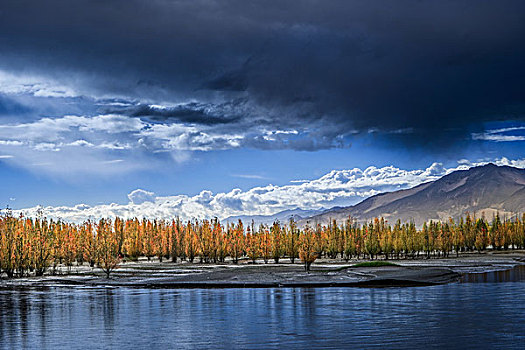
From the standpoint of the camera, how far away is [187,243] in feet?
412

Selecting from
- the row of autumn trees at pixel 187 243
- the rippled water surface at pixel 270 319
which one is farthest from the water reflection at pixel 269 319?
the row of autumn trees at pixel 187 243

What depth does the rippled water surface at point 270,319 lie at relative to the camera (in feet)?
92.1

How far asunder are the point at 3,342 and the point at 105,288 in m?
31.3

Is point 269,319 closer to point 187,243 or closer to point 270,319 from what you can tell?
point 270,319

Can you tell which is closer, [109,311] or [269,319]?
[269,319]

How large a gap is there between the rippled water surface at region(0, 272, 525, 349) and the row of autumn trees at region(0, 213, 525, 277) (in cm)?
2663

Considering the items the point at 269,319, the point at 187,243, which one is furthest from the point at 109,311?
the point at 187,243

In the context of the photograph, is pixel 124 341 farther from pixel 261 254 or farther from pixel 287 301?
pixel 261 254

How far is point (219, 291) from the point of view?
181 ft

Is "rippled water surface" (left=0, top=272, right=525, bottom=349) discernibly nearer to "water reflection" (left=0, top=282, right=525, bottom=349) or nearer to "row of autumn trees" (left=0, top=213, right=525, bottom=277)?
"water reflection" (left=0, top=282, right=525, bottom=349)

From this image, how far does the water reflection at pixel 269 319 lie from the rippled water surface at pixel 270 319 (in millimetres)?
53

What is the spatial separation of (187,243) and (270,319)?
301ft

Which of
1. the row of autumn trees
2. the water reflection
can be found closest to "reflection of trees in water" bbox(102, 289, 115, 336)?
the water reflection

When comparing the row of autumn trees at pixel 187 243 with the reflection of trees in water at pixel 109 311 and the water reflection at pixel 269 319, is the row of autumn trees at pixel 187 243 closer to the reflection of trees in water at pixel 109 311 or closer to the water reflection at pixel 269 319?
the reflection of trees in water at pixel 109 311
